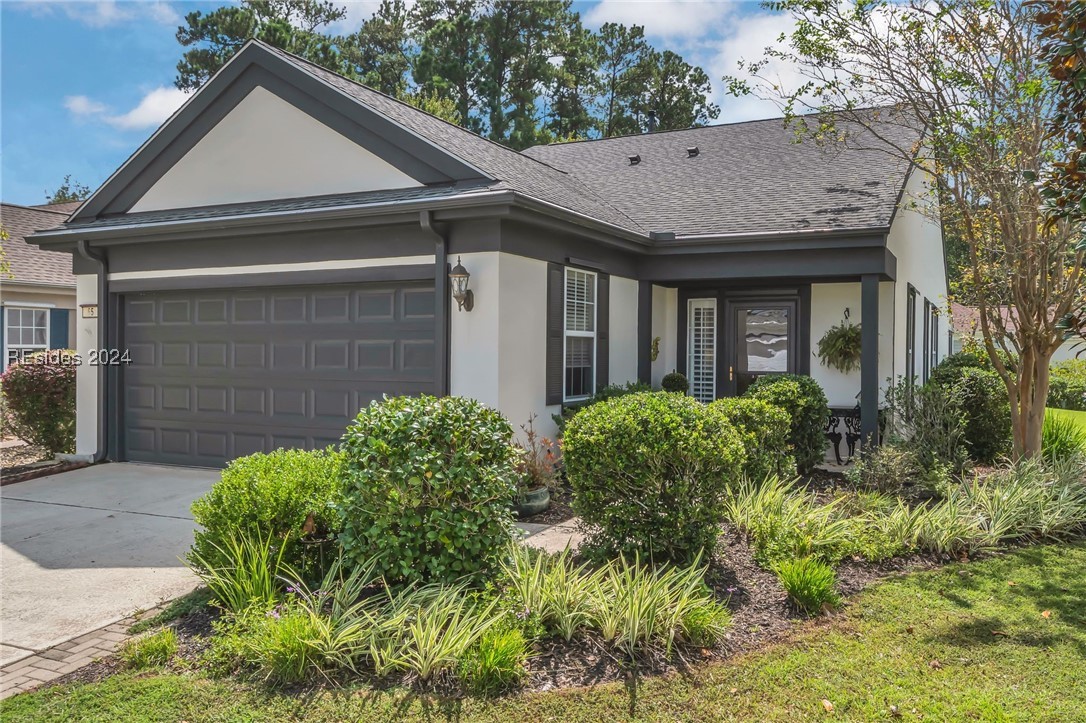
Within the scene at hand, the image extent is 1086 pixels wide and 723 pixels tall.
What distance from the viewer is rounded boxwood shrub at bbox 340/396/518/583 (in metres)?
4.45

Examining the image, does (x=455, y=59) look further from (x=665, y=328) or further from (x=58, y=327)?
(x=665, y=328)

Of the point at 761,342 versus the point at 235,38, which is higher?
the point at 235,38

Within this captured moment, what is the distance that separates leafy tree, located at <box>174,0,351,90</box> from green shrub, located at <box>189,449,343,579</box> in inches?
901

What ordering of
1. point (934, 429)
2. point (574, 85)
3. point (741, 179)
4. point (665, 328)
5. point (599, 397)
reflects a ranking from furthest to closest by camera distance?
point (574, 85), point (741, 179), point (665, 328), point (599, 397), point (934, 429)

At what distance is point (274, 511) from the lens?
4.73 meters

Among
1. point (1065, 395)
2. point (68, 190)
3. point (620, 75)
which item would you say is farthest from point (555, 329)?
point (68, 190)

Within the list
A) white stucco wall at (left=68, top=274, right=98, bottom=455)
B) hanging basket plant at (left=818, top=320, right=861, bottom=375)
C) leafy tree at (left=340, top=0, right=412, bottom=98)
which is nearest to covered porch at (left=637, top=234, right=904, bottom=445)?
hanging basket plant at (left=818, top=320, right=861, bottom=375)

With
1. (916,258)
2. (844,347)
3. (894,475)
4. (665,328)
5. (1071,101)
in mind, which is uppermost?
(916,258)

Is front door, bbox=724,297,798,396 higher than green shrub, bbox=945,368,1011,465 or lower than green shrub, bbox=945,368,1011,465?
higher

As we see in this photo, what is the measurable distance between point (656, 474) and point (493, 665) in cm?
190

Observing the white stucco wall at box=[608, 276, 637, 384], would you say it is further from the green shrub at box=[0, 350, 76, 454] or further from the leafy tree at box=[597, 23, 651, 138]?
the leafy tree at box=[597, 23, 651, 138]

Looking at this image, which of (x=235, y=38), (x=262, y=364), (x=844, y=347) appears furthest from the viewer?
(x=235, y=38)

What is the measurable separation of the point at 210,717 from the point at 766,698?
249 centimetres

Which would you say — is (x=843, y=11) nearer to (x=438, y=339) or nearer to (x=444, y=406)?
(x=438, y=339)
